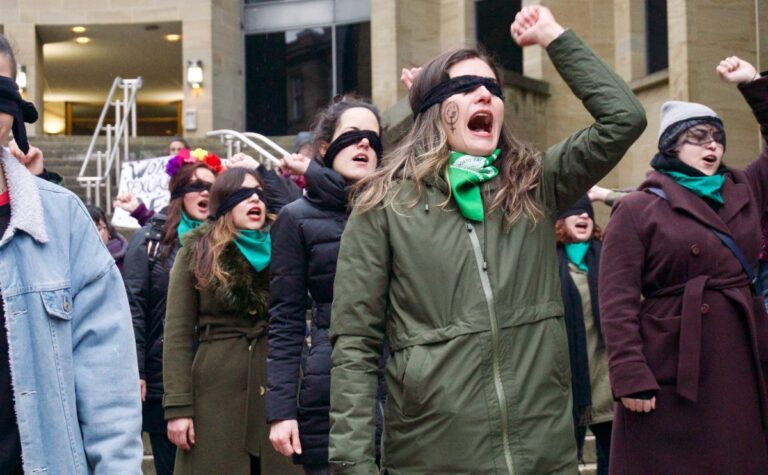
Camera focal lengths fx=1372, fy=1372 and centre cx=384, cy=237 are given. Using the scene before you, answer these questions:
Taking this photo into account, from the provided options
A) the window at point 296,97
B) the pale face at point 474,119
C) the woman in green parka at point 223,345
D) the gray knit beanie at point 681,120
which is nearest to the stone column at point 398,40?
the window at point 296,97

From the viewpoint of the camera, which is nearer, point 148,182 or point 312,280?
point 312,280

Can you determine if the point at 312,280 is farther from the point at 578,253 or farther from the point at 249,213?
the point at 578,253

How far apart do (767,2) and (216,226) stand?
457 inches

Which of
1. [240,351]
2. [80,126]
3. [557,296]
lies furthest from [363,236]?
[80,126]

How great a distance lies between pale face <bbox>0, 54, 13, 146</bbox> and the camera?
11.5 ft

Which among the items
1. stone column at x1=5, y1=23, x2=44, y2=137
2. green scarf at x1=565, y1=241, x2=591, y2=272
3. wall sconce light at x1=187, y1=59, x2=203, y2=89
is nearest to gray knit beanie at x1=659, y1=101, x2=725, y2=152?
green scarf at x1=565, y1=241, x2=591, y2=272

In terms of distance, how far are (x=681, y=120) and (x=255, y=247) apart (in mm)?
2090

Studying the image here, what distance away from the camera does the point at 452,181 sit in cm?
404

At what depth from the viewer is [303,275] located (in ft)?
18.1

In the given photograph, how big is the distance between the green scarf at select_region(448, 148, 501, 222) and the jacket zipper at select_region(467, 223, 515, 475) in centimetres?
6

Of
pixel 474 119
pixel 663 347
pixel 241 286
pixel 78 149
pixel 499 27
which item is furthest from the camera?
pixel 499 27

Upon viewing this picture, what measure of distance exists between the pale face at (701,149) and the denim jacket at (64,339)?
10.2 feet

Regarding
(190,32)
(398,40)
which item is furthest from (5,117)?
(190,32)

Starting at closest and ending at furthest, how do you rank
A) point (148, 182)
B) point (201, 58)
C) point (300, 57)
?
point (148, 182) < point (201, 58) < point (300, 57)
